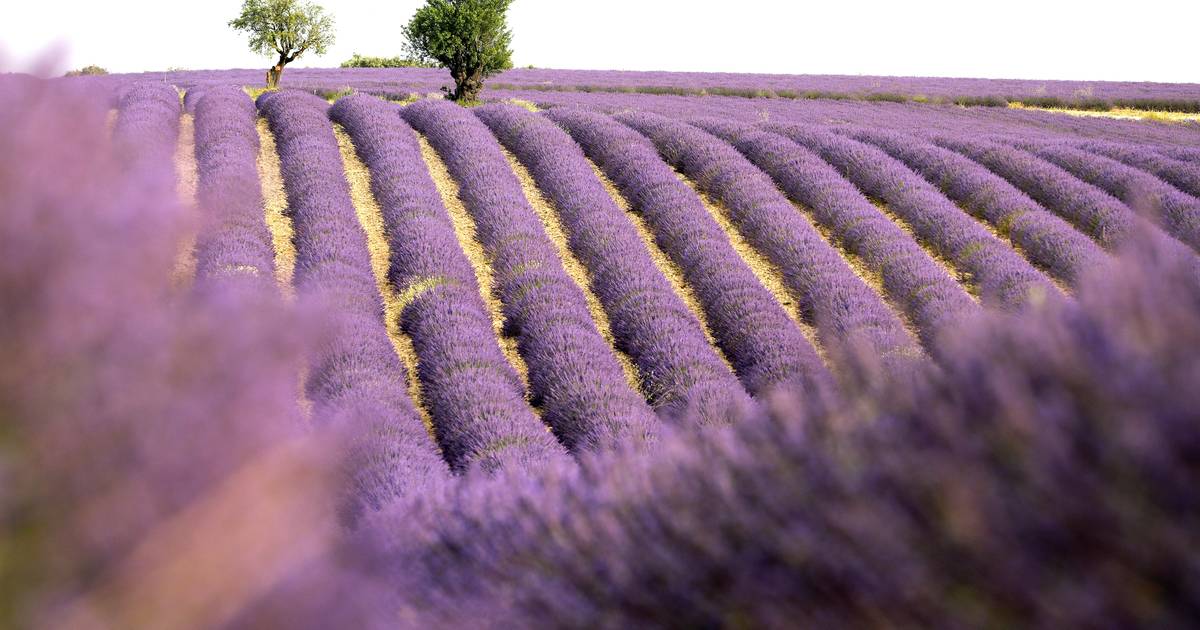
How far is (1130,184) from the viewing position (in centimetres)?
1262

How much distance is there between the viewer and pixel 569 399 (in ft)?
24.7

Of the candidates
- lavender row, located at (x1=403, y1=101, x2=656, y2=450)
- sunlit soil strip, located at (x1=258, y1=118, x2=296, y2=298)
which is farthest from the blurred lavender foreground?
sunlit soil strip, located at (x1=258, y1=118, x2=296, y2=298)

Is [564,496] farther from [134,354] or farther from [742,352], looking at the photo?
[742,352]

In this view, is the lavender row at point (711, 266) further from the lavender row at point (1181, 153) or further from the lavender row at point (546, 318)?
the lavender row at point (1181, 153)

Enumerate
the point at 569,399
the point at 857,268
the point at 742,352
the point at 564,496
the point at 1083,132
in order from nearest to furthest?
the point at 564,496, the point at 569,399, the point at 742,352, the point at 857,268, the point at 1083,132

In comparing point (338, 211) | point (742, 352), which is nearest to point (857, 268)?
point (742, 352)

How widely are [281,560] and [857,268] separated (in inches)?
399

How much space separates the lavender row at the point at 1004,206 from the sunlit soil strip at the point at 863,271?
5.22ft

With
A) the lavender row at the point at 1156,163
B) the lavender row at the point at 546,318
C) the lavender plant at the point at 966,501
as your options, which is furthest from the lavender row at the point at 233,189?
the lavender row at the point at 1156,163

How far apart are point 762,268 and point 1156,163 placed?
7034mm

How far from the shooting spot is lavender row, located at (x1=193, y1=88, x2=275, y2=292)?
8414 mm

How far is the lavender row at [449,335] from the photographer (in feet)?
22.2

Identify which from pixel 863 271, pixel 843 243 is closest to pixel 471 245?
pixel 843 243

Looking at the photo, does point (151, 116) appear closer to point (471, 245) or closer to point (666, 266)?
point (471, 245)
